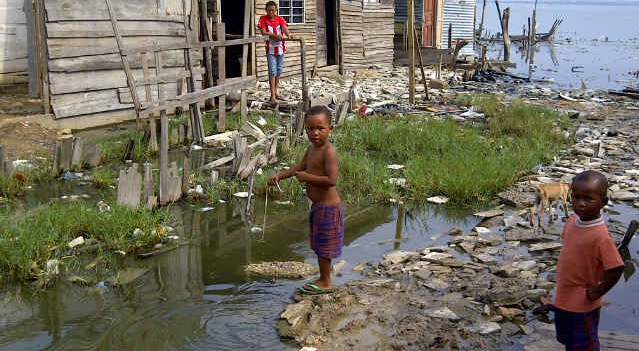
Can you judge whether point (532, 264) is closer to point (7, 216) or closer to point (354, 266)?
point (354, 266)

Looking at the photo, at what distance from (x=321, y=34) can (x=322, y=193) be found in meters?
14.3

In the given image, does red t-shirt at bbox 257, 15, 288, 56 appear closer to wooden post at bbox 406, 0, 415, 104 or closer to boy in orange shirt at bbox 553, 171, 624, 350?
wooden post at bbox 406, 0, 415, 104

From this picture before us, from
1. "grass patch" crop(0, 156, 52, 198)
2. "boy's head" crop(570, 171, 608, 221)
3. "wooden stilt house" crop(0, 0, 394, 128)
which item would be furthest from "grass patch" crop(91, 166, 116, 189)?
"boy's head" crop(570, 171, 608, 221)

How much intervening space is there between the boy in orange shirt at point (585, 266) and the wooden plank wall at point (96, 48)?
7966 millimetres

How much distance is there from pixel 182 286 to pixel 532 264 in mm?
2736

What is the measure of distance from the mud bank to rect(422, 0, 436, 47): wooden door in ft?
58.6

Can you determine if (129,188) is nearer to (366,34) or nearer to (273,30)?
(273,30)

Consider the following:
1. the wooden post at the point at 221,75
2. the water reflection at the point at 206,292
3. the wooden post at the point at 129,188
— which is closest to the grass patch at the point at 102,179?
the water reflection at the point at 206,292

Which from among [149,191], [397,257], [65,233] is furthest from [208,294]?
[149,191]

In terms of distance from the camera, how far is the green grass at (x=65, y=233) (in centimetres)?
479

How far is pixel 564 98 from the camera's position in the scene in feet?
50.2

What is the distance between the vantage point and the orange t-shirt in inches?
118

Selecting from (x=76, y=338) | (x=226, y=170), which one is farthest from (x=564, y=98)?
(x=76, y=338)

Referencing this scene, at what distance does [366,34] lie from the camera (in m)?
20.0
